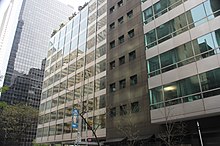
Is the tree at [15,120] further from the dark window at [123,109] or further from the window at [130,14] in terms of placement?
the window at [130,14]

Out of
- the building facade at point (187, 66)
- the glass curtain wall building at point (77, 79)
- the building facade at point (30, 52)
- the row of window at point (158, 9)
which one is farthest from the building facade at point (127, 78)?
the building facade at point (30, 52)

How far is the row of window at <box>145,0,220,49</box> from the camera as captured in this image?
2241 centimetres

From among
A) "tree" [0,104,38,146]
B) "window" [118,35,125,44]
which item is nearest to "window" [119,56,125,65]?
"window" [118,35,125,44]

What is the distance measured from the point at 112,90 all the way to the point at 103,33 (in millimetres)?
14121

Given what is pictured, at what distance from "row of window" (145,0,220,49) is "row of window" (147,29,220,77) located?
1.88 m

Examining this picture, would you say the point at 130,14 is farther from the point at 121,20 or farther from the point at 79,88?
the point at 79,88

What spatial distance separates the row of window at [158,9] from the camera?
87.2ft

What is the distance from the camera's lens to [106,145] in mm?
30859

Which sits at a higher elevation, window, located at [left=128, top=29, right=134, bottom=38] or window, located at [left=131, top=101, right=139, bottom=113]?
window, located at [left=128, top=29, right=134, bottom=38]

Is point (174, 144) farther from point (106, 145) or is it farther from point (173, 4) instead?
point (173, 4)

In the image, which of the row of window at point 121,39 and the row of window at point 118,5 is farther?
the row of window at point 118,5

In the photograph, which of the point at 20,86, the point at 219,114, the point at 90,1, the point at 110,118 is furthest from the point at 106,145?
the point at 20,86

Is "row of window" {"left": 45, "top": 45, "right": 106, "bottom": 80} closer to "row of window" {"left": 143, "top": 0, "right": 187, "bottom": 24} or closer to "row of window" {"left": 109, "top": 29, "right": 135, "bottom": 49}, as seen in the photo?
"row of window" {"left": 109, "top": 29, "right": 135, "bottom": 49}

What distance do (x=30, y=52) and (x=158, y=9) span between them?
10969cm
